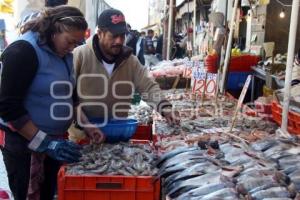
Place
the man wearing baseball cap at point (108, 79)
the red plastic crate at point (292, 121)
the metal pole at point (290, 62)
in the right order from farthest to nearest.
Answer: the red plastic crate at point (292, 121) → the metal pole at point (290, 62) → the man wearing baseball cap at point (108, 79)

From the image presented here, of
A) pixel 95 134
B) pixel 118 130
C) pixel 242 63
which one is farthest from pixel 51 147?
pixel 242 63

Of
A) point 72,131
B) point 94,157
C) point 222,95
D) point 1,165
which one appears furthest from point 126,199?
point 222,95

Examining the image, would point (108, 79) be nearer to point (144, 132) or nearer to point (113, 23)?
point (113, 23)

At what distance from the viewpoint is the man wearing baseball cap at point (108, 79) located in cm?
469

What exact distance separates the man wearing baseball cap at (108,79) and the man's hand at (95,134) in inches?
21.7

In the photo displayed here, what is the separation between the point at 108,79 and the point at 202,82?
363cm

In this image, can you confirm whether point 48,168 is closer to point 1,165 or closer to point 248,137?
point 248,137

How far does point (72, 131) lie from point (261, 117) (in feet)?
9.07

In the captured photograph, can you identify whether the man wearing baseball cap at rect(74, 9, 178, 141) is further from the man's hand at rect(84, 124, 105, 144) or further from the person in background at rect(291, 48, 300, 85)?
the person in background at rect(291, 48, 300, 85)

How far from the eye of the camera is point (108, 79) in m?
4.77

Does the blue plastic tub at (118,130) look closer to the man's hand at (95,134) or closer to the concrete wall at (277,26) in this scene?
the man's hand at (95,134)

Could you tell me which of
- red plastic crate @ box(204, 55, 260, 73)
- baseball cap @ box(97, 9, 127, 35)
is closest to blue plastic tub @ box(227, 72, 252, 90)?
red plastic crate @ box(204, 55, 260, 73)

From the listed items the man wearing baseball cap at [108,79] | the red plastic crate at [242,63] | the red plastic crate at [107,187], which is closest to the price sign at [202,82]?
the red plastic crate at [242,63]

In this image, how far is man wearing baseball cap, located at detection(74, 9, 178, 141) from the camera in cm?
469
